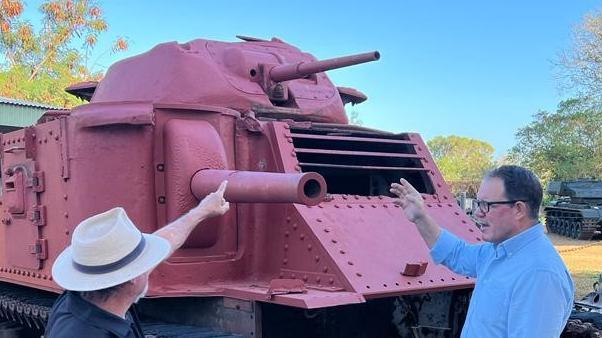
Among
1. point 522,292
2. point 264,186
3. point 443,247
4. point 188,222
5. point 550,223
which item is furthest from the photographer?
point 550,223

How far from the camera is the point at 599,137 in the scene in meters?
36.4

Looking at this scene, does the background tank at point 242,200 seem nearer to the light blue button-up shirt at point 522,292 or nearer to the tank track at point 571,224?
the light blue button-up shirt at point 522,292

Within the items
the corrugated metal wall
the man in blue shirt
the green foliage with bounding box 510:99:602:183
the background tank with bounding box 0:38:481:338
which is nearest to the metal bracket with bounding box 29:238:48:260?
the background tank with bounding box 0:38:481:338

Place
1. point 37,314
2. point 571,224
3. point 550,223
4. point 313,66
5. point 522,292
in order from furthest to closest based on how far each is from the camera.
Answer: point 550,223 → point 571,224 → point 313,66 → point 37,314 → point 522,292

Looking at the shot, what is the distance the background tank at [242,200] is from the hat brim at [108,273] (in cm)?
155

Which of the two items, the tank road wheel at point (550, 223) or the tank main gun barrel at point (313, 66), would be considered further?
the tank road wheel at point (550, 223)

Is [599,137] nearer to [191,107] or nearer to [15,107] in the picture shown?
[15,107]

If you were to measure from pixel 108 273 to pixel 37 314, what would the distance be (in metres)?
3.62

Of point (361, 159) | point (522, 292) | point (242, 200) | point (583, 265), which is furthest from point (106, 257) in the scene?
point (583, 265)

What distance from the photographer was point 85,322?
240cm

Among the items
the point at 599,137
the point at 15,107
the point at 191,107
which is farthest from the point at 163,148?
the point at 599,137

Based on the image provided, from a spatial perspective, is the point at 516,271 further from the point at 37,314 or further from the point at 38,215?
the point at 37,314

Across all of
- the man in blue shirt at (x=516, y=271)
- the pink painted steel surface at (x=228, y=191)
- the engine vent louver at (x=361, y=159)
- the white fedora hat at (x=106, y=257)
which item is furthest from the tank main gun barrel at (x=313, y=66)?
the white fedora hat at (x=106, y=257)

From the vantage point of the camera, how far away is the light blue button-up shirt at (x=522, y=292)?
279cm
